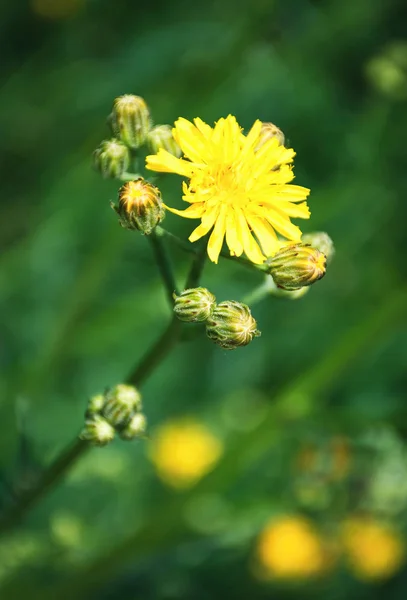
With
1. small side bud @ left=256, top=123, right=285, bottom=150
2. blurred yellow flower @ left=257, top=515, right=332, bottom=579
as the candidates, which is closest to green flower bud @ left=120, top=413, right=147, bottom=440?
small side bud @ left=256, top=123, right=285, bottom=150

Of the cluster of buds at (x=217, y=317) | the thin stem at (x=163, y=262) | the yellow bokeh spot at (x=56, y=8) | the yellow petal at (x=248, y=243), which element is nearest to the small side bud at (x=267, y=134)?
the yellow petal at (x=248, y=243)

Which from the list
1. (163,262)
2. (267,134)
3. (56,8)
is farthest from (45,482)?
(56,8)

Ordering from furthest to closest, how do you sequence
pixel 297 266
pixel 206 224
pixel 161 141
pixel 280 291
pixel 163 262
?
pixel 280 291 → pixel 161 141 → pixel 163 262 → pixel 297 266 → pixel 206 224

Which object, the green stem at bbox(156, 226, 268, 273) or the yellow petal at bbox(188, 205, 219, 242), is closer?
the yellow petal at bbox(188, 205, 219, 242)

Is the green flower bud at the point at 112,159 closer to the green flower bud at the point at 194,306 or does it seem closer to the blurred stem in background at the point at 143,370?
the blurred stem in background at the point at 143,370

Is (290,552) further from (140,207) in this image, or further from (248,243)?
(140,207)

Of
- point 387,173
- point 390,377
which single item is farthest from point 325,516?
point 387,173

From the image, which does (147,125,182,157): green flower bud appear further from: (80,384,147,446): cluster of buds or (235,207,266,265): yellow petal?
(80,384,147,446): cluster of buds
